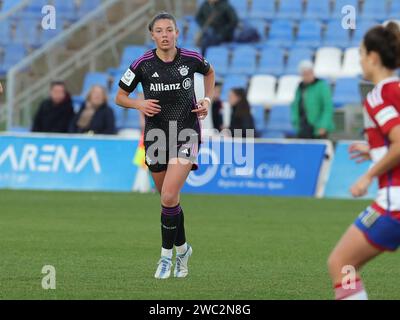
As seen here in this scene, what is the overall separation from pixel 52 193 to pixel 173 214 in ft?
34.4

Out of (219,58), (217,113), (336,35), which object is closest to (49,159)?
(217,113)

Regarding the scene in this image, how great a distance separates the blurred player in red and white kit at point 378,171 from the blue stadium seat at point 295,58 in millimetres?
17965

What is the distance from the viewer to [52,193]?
20359 millimetres

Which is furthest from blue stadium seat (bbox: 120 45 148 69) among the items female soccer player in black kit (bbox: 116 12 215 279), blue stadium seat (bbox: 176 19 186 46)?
female soccer player in black kit (bbox: 116 12 215 279)

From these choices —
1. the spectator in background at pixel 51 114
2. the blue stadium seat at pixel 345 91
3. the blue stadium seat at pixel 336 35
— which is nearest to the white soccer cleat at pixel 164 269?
the spectator in background at pixel 51 114

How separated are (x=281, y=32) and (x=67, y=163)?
6908 mm

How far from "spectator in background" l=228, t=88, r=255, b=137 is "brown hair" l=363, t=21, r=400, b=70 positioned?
14594mm

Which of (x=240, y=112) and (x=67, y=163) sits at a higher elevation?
(x=240, y=112)

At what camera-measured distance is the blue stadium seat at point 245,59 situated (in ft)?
83.0

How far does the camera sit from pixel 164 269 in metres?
10.0

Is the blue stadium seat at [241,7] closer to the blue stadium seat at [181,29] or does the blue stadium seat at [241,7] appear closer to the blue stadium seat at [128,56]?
the blue stadium seat at [181,29]

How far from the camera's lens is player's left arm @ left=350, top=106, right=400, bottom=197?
6.51 m

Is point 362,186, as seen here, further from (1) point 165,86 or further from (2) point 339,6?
(2) point 339,6
